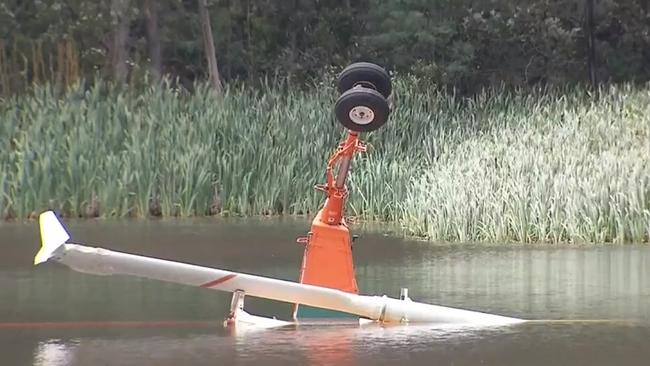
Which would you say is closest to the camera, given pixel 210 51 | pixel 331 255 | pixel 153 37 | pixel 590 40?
pixel 331 255

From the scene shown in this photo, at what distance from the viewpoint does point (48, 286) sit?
8.79 metres

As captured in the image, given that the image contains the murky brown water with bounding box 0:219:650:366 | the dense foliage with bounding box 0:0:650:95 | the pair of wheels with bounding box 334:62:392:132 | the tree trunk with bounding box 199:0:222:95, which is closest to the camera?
the murky brown water with bounding box 0:219:650:366

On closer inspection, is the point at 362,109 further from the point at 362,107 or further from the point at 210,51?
the point at 210,51

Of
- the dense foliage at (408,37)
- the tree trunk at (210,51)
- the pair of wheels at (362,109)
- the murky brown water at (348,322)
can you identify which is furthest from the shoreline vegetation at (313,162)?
the dense foliage at (408,37)

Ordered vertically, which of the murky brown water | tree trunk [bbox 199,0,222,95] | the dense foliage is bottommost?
the murky brown water

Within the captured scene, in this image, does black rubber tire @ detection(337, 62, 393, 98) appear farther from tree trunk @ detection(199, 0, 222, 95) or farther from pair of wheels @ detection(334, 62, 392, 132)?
tree trunk @ detection(199, 0, 222, 95)

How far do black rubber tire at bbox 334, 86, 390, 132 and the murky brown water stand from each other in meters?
1.12

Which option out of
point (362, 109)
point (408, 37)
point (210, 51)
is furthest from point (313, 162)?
point (408, 37)

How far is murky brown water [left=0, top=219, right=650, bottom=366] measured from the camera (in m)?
6.44

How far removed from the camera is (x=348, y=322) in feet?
24.2

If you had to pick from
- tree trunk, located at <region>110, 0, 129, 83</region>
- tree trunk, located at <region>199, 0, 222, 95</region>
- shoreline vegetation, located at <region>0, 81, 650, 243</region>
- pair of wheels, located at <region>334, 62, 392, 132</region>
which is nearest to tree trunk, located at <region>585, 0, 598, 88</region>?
tree trunk, located at <region>199, 0, 222, 95</region>

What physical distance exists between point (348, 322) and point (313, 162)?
7884 millimetres

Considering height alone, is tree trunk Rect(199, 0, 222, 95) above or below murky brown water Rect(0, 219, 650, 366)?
above

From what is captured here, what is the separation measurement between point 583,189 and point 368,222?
9.53 ft
